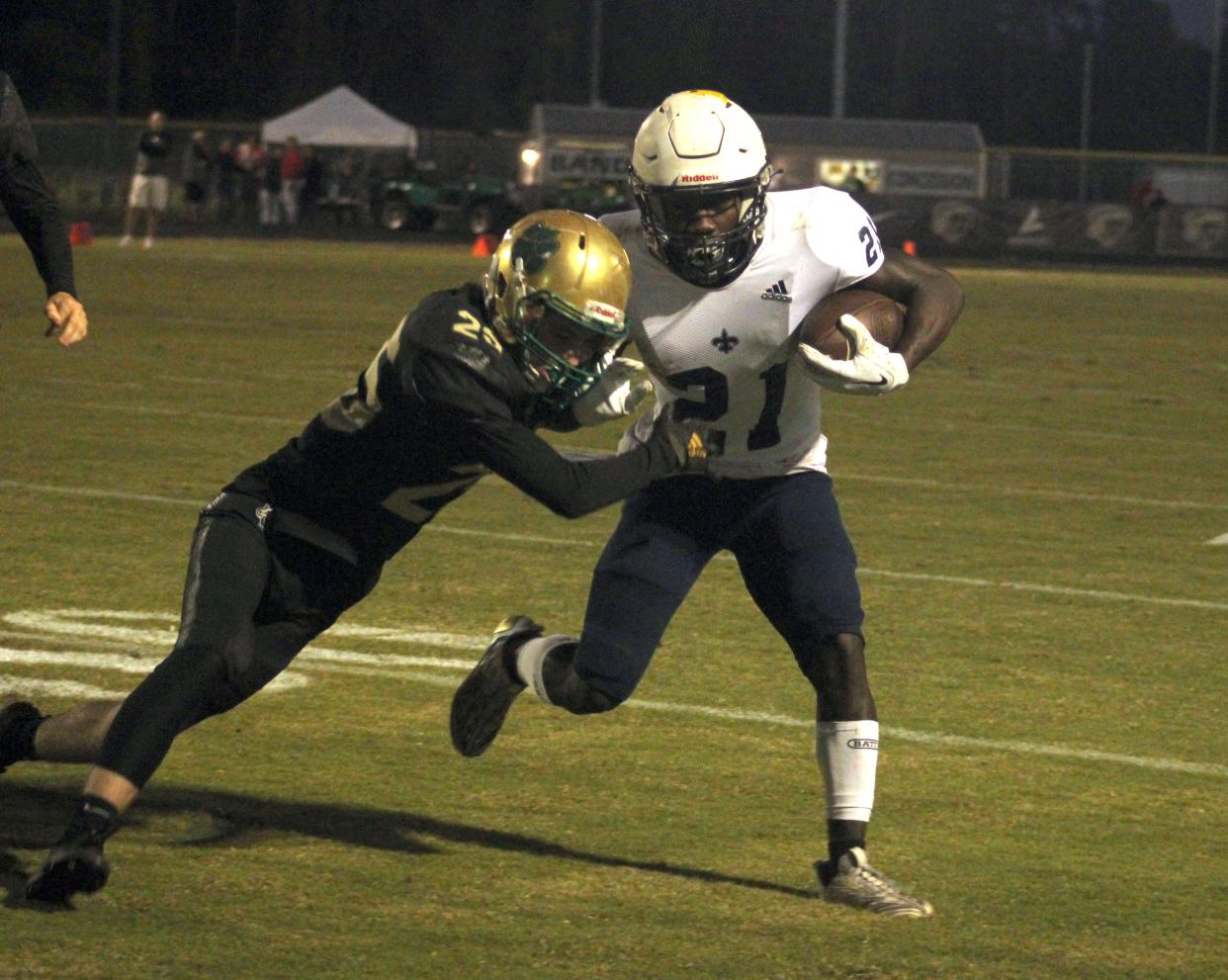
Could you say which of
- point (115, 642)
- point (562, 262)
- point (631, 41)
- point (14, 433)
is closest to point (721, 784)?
point (562, 262)

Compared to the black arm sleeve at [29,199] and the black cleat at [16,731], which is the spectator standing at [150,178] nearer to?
the black arm sleeve at [29,199]

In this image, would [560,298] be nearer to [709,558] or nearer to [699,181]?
[699,181]

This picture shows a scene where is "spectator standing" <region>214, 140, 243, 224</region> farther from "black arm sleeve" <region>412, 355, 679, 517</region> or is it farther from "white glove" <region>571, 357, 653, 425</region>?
"black arm sleeve" <region>412, 355, 679, 517</region>

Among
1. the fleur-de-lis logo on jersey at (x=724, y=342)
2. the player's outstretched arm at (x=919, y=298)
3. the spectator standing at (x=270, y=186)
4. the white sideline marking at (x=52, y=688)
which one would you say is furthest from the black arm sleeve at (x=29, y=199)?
the spectator standing at (x=270, y=186)

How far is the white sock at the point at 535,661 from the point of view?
447 cm

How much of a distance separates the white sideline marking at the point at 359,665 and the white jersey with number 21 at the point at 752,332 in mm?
1260

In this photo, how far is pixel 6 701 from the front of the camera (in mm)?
5398

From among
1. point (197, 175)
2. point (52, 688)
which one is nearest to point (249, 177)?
point (197, 175)

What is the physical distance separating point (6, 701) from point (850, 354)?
2470 millimetres

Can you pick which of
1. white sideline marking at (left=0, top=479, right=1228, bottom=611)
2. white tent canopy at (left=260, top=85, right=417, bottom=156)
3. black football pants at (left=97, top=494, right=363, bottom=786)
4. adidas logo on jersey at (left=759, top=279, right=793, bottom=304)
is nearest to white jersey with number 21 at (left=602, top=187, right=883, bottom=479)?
adidas logo on jersey at (left=759, top=279, right=793, bottom=304)

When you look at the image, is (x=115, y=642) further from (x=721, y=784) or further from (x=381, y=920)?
(x=381, y=920)

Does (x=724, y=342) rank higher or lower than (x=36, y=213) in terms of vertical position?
lower

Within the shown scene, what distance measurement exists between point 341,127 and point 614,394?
35.3m

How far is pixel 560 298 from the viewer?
3.79m
